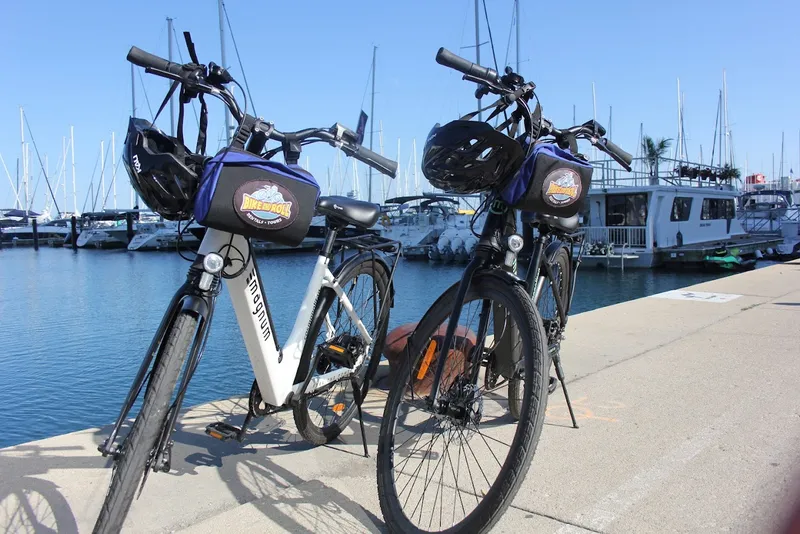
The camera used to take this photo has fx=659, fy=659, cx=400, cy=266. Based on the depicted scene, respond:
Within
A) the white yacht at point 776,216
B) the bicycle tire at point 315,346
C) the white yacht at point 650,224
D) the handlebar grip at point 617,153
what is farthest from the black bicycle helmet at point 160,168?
the white yacht at point 776,216

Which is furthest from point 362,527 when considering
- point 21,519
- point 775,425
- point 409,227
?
point 409,227

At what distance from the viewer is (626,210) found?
28469 millimetres

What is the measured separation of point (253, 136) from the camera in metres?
2.85

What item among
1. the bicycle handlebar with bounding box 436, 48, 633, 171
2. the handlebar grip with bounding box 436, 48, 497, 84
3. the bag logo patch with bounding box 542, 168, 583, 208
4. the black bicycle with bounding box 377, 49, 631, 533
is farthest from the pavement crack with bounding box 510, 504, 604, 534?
the handlebar grip with bounding box 436, 48, 497, 84

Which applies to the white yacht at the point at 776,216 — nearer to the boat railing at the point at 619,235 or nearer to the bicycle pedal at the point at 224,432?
the boat railing at the point at 619,235

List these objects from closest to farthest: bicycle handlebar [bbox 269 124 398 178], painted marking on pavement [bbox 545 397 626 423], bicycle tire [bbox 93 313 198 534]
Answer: bicycle tire [bbox 93 313 198 534], bicycle handlebar [bbox 269 124 398 178], painted marking on pavement [bbox 545 397 626 423]

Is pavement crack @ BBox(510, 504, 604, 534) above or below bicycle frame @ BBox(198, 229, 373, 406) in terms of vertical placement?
below

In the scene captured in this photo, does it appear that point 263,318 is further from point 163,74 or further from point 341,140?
point 163,74

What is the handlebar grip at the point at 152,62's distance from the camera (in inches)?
103

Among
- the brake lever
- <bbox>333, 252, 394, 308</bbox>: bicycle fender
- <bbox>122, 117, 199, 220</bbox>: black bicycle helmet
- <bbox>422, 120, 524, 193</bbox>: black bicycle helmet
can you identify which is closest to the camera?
<bbox>122, 117, 199, 220</bbox>: black bicycle helmet

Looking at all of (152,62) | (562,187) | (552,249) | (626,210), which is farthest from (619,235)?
(152,62)

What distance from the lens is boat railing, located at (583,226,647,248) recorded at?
28.2m

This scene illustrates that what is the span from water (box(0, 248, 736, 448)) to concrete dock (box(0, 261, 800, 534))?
4.56 metres

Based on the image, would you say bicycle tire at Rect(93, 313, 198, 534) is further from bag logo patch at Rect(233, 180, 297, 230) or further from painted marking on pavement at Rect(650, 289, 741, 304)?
painted marking on pavement at Rect(650, 289, 741, 304)
